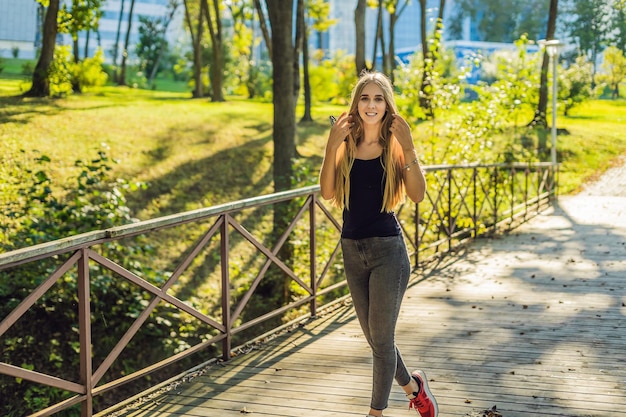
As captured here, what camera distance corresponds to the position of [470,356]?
6.06 metres

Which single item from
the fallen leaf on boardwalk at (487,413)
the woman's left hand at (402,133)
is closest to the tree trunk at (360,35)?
the fallen leaf on boardwalk at (487,413)

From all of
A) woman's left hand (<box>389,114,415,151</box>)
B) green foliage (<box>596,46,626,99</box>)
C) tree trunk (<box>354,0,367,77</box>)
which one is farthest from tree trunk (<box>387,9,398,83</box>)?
woman's left hand (<box>389,114,415,151</box>)

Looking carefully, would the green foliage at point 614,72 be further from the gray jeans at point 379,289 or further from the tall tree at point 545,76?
the gray jeans at point 379,289

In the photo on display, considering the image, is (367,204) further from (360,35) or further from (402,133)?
(360,35)

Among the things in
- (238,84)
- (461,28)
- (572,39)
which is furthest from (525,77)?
(461,28)

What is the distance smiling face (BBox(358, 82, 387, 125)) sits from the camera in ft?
12.9

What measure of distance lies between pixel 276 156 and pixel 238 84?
29242 millimetres

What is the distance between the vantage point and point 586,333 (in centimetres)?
673

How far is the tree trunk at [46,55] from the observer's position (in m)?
21.0

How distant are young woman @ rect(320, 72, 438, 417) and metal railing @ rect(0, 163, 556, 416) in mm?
1404

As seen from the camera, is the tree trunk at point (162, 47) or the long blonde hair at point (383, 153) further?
the tree trunk at point (162, 47)

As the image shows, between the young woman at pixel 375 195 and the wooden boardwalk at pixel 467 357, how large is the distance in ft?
3.35

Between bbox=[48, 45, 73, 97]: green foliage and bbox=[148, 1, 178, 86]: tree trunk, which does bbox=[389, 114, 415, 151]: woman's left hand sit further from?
bbox=[148, 1, 178, 86]: tree trunk

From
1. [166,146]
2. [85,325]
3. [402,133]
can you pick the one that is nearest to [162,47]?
[166,146]
